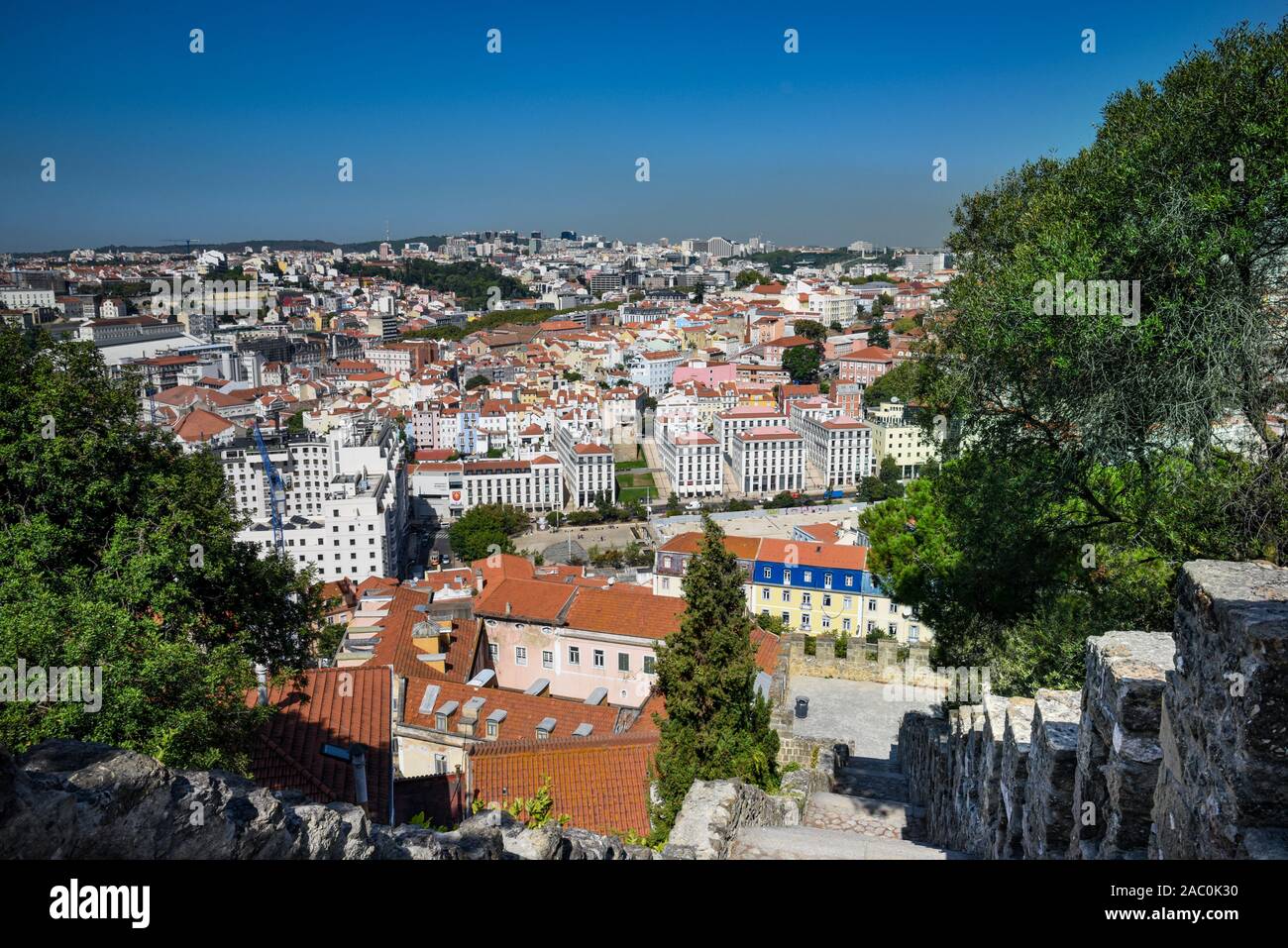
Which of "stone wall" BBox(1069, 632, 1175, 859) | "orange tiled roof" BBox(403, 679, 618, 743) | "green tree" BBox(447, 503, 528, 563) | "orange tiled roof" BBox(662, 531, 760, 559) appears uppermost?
"stone wall" BBox(1069, 632, 1175, 859)

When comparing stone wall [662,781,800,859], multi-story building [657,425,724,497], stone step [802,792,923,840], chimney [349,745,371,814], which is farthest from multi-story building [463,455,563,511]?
stone wall [662,781,800,859]

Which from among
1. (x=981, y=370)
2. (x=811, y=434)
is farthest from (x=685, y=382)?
(x=981, y=370)

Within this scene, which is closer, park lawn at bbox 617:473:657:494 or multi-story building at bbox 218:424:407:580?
multi-story building at bbox 218:424:407:580

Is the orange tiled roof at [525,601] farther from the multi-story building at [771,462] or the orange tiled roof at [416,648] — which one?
the multi-story building at [771,462]

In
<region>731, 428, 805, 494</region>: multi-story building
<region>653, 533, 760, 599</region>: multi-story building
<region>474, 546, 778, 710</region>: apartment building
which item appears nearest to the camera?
<region>474, 546, 778, 710</region>: apartment building

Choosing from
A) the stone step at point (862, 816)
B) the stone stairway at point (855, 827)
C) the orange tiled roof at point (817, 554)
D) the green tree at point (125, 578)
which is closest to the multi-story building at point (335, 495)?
the orange tiled roof at point (817, 554)

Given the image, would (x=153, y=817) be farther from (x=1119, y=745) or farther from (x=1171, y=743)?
(x=1119, y=745)

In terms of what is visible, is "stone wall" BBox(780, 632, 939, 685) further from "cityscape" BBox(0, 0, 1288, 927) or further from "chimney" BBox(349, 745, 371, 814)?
"chimney" BBox(349, 745, 371, 814)
